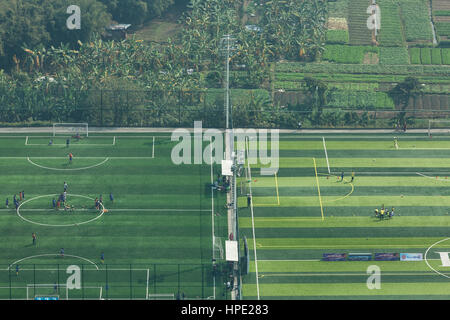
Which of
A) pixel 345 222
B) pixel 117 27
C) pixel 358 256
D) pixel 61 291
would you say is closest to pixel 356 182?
pixel 345 222

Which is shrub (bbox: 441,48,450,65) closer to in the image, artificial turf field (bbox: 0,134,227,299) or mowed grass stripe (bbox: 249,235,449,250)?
mowed grass stripe (bbox: 249,235,449,250)

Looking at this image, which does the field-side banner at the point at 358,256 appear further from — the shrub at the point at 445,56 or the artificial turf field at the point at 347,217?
the shrub at the point at 445,56

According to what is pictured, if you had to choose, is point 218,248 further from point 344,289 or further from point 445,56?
point 445,56

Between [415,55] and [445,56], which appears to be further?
[445,56]

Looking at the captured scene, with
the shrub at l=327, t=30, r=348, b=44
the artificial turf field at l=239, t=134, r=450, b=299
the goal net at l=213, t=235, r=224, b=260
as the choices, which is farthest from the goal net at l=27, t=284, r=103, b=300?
the shrub at l=327, t=30, r=348, b=44

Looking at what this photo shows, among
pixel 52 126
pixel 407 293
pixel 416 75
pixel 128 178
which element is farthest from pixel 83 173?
pixel 416 75
